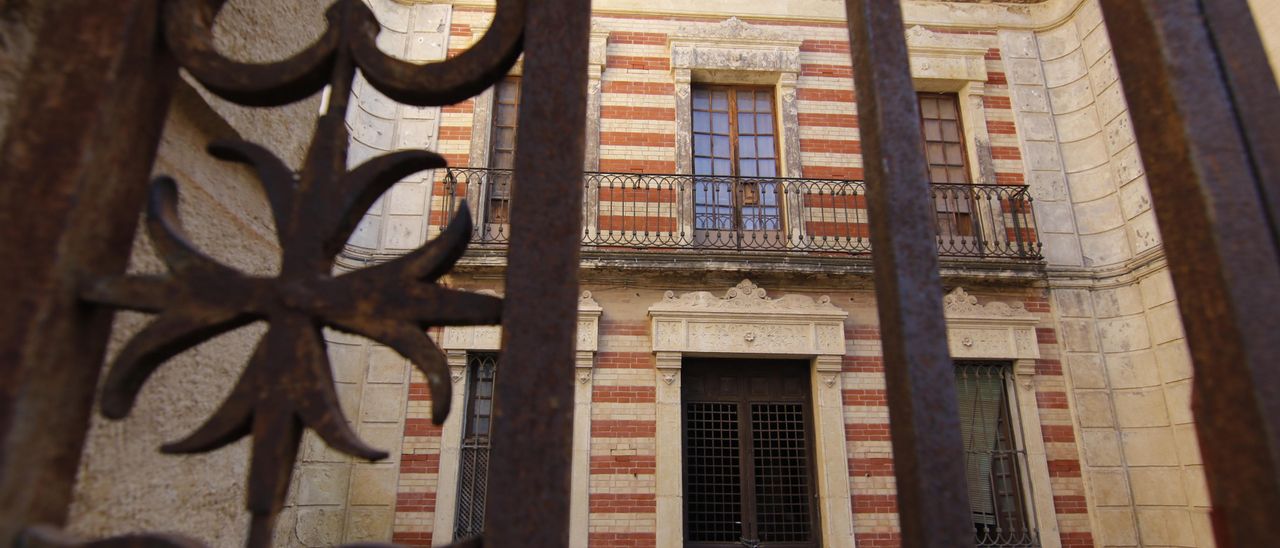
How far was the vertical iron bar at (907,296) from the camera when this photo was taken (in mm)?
785

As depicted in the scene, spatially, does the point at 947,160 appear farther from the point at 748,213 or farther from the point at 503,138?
the point at 503,138

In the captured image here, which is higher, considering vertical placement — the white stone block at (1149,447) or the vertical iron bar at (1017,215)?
the vertical iron bar at (1017,215)

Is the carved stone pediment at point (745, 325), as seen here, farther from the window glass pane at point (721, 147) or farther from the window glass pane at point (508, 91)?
the window glass pane at point (508, 91)

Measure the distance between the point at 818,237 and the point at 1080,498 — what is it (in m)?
4.11

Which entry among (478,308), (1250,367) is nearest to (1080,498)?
(1250,367)

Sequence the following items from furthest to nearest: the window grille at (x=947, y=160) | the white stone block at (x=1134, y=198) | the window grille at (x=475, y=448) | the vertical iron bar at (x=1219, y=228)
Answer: the window grille at (x=947, y=160) → the white stone block at (x=1134, y=198) → the window grille at (x=475, y=448) → the vertical iron bar at (x=1219, y=228)

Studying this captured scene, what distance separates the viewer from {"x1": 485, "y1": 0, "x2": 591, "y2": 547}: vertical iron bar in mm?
740

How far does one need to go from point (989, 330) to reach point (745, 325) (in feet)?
9.60

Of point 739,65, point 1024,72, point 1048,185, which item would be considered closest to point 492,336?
point 739,65

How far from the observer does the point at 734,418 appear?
7.41 metres

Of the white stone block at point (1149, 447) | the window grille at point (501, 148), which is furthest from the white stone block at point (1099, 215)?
the window grille at point (501, 148)

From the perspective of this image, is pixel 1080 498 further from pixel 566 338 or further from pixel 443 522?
pixel 566 338

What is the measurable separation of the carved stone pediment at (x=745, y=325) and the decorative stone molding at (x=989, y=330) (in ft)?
4.31

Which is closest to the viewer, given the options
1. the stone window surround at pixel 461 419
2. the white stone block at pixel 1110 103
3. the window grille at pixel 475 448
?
the stone window surround at pixel 461 419
